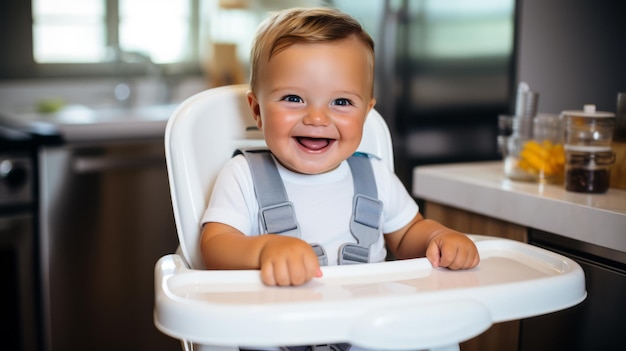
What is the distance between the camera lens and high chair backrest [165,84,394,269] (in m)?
1.08

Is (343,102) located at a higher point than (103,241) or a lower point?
higher

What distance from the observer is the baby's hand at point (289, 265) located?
840mm

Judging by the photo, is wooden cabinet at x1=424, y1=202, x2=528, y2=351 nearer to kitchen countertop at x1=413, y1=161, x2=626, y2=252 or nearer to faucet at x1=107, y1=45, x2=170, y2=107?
kitchen countertop at x1=413, y1=161, x2=626, y2=252

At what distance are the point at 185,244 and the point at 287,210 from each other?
0.17 meters

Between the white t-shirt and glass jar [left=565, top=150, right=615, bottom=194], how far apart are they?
0.38 m

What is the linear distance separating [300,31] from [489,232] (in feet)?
2.18

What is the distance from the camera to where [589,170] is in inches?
52.9

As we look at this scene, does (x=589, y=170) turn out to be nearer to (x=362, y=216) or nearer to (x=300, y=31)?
(x=362, y=216)

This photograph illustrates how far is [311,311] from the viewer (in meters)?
0.73

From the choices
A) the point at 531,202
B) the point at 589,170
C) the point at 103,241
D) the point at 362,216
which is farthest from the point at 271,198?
the point at 103,241

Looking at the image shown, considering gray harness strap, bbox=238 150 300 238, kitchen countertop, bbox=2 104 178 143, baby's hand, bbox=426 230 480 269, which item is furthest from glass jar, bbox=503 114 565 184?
kitchen countertop, bbox=2 104 178 143

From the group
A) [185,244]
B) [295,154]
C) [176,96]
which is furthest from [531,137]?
[176,96]

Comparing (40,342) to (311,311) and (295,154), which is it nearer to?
(295,154)

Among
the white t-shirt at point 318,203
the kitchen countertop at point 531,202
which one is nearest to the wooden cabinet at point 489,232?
the kitchen countertop at point 531,202
